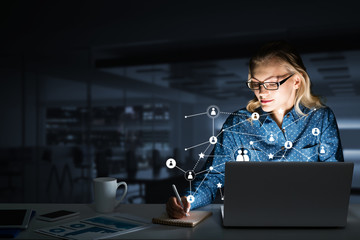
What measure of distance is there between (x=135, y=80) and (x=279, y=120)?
2.98m

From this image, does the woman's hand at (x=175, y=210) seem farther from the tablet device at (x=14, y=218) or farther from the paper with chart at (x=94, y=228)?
the tablet device at (x=14, y=218)

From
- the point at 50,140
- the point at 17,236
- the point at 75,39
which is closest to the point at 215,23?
the point at 75,39

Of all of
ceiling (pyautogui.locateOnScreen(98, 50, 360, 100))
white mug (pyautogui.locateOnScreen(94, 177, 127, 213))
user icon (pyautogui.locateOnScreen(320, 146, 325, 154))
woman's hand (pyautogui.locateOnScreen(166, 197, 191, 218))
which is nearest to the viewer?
woman's hand (pyautogui.locateOnScreen(166, 197, 191, 218))

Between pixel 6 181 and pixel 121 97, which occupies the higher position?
pixel 121 97

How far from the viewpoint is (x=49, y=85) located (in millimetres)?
5031

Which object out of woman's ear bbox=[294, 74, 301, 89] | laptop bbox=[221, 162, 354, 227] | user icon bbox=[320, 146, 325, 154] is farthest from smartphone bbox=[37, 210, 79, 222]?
woman's ear bbox=[294, 74, 301, 89]

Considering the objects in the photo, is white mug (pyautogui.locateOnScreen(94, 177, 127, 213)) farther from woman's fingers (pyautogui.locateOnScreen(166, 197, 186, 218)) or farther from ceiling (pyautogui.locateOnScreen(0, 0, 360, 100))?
ceiling (pyautogui.locateOnScreen(0, 0, 360, 100))

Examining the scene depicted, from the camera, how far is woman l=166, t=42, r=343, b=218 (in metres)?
1.92

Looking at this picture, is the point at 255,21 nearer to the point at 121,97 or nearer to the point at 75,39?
the point at 121,97

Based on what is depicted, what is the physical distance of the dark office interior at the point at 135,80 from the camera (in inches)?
154

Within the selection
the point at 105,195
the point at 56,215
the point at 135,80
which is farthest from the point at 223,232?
the point at 135,80

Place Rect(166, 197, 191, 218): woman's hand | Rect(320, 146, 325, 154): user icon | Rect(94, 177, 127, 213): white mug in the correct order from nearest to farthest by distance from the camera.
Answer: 1. Rect(166, 197, 191, 218): woman's hand
2. Rect(94, 177, 127, 213): white mug
3. Rect(320, 146, 325, 154): user icon

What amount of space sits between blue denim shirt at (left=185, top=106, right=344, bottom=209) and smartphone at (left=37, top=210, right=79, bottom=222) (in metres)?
0.70

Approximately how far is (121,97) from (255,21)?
1983 mm
